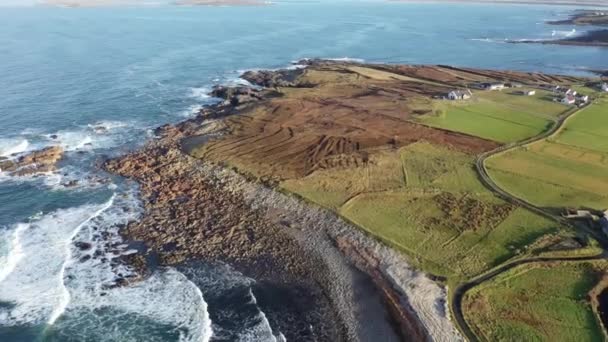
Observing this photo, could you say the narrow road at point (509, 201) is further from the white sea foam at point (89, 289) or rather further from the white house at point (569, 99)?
the white sea foam at point (89, 289)

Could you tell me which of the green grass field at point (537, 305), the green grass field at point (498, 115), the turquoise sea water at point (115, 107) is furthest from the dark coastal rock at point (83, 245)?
the green grass field at point (498, 115)

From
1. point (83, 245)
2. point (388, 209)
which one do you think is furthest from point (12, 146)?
point (388, 209)

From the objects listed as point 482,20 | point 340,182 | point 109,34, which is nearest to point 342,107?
point 340,182

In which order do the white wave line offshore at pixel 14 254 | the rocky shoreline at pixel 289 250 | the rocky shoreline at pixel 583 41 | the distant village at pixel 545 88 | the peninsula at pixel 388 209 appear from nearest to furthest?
the rocky shoreline at pixel 289 250 → the peninsula at pixel 388 209 → the white wave line offshore at pixel 14 254 → the distant village at pixel 545 88 → the rocky shoreline at pixel 583 41

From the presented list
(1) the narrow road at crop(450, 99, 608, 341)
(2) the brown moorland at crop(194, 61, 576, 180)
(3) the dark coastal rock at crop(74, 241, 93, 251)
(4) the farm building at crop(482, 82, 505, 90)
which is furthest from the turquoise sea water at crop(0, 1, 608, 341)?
(4) the farm building at crop(482, 82, 505, 90)

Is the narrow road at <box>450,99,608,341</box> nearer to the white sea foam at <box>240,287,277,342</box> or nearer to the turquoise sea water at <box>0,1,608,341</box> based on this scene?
the white sea foam at <box>240,287,277,342</box>

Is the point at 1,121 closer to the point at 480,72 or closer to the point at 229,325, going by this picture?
the point at 229,325
